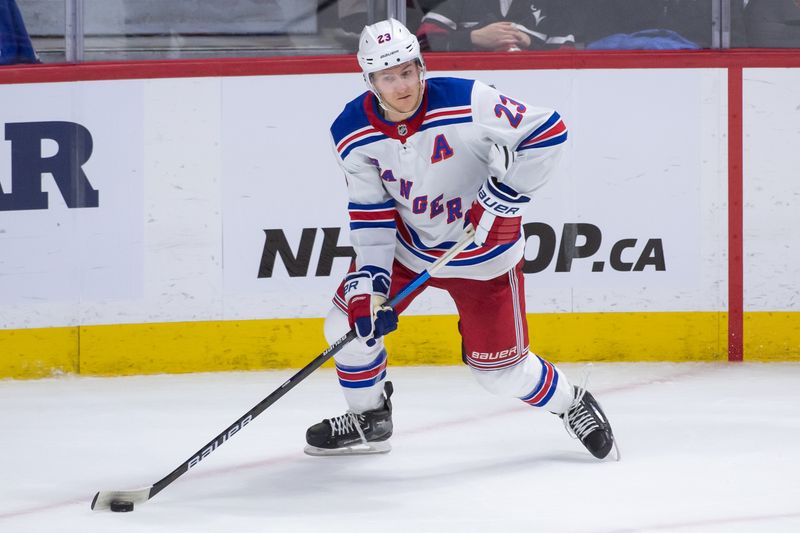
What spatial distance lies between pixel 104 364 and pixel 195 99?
91 centimetres

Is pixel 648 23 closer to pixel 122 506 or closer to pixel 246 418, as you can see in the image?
pixel 246 418

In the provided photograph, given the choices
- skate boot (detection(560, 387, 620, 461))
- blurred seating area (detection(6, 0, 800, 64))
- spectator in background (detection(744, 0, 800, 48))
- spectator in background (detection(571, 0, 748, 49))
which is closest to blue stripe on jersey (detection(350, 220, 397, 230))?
skate boot (detection(560, 387, 620, 461))

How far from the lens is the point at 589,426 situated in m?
3.08

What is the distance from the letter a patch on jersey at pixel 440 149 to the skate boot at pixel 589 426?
699mm

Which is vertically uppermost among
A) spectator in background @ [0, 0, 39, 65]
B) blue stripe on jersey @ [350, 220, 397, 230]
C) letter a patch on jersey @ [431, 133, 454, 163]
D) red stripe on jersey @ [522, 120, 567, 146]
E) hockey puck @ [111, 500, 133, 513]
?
spectator in background @ [0, 0, 39, 65]

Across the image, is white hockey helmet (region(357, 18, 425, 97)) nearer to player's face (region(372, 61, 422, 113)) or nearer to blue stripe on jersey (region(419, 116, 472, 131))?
player's face (region(372, 61, 422, 113))

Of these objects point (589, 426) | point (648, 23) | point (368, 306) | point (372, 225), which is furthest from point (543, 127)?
point (648, 23)

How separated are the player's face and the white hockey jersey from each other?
0.21 ft

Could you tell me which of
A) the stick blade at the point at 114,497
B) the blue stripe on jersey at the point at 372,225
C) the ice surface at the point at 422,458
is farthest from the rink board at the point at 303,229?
the stick blade at the point at 114,497

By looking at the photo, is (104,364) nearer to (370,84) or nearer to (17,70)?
(17,70)

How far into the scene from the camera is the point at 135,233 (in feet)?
13.4

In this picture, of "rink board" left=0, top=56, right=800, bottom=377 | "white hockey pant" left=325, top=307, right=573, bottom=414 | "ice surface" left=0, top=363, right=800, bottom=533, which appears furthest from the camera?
"rink board" left=0, top=56, right=800, bottom=377

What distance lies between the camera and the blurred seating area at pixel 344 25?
4.12 metres

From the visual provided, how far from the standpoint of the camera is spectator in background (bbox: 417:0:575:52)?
4234mm
